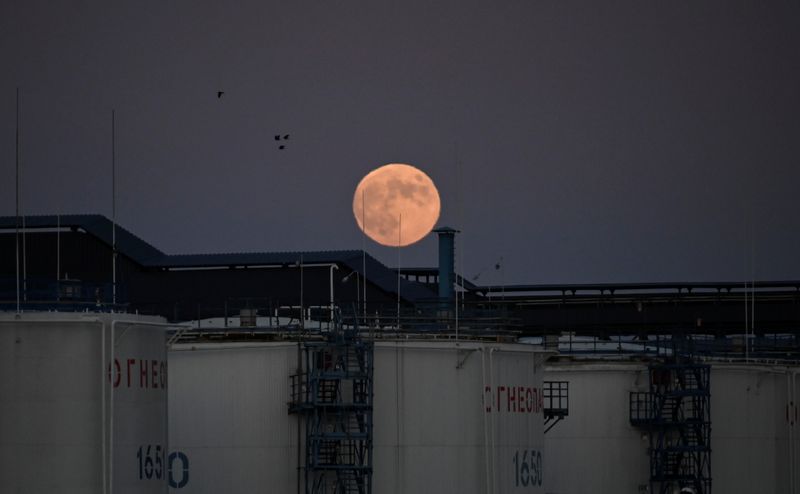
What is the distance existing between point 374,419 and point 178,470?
22.5ft

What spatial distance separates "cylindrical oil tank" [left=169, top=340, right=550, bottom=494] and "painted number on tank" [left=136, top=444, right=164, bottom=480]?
7384 millimetres

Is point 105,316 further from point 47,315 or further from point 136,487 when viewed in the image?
point 136,487

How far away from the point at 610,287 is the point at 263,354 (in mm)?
60184

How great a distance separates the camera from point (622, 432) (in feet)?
246

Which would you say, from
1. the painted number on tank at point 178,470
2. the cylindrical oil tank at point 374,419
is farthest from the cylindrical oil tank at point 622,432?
the painted number on tank at point 178,470

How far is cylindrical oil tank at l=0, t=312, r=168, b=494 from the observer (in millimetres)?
47188

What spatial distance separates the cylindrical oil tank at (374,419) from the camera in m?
59.4

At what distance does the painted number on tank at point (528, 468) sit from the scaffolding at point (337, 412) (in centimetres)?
673

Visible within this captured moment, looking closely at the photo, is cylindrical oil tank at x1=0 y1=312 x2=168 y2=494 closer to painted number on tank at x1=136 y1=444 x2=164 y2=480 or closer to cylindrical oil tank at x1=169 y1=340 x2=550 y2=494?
painted number on tank at x1=136 y1=444 x2=164 y2=480

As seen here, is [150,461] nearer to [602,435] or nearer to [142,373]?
[142,373]

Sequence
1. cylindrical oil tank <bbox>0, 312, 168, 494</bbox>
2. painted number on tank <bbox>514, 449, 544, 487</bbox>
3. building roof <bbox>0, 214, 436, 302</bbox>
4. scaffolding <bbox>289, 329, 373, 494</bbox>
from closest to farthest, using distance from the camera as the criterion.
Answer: cylindrical oil tank <bbox>0, 312, 168, 494</bbox>
scaffolding <bbox>289, 329, 373, 494</bbox>
painted number on tank <bbox>514, 449, 544, 487</bbox>
building roof <bbox>0, 214, 436, 302</bbox>

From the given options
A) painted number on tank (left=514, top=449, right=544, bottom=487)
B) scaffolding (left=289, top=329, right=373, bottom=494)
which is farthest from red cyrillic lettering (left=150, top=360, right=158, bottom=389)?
painted number on tank (left=514, top=449, right=544, bottom=487)

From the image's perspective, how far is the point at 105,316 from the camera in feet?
159

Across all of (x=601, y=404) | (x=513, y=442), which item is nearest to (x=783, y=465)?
(x=601, y=404)
